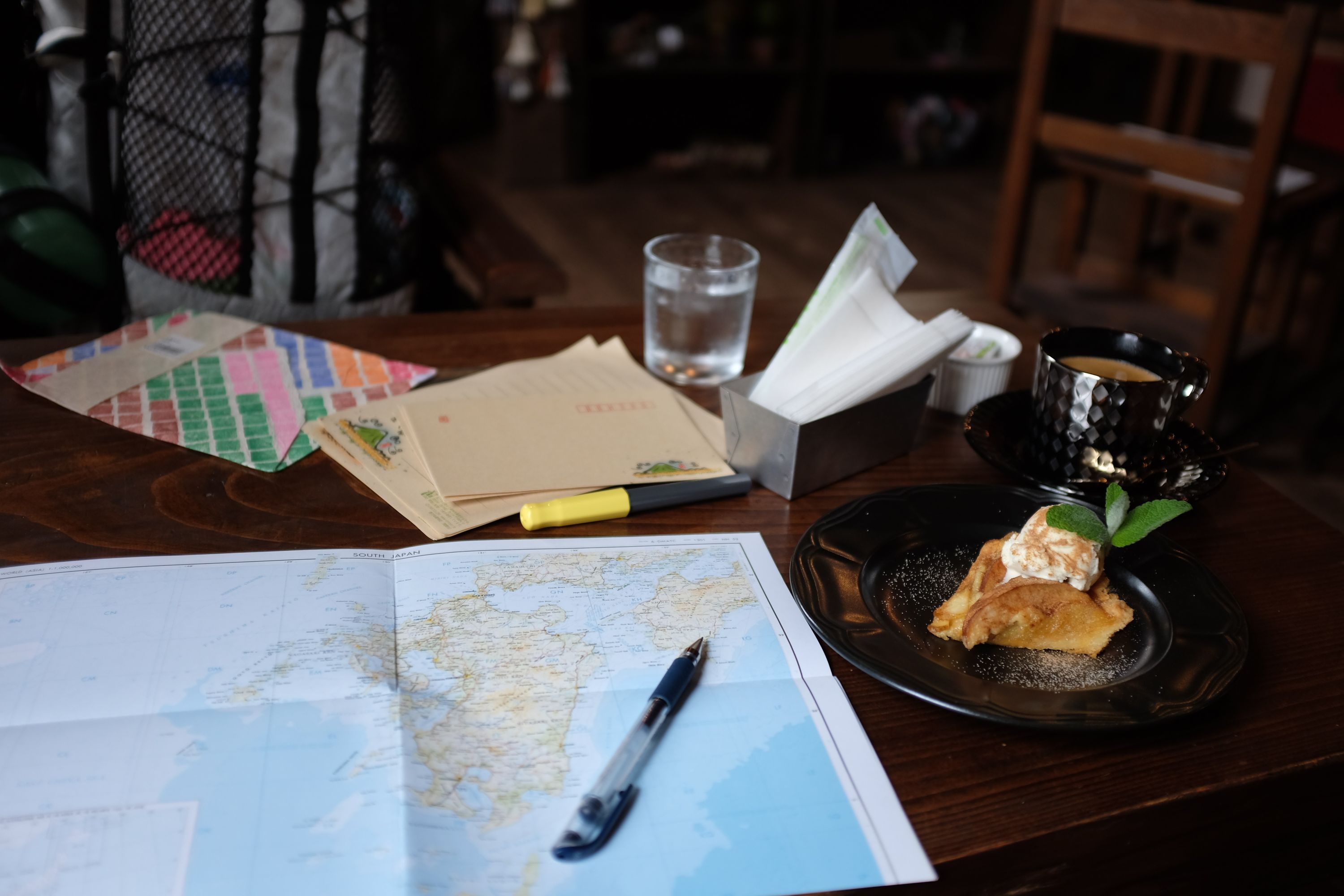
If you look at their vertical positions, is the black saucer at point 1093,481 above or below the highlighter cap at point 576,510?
above

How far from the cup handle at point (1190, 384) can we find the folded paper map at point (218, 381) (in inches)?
23.6

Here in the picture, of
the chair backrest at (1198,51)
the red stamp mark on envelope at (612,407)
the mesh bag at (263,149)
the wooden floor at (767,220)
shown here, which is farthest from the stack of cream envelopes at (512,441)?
the wooden floor at (767,220)

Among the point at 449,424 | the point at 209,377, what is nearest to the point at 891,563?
the point at 449,424

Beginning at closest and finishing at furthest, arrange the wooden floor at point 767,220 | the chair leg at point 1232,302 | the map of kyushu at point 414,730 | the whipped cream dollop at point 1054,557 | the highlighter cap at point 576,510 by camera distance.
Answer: the map of kyushu at point 414,730
the whipped cream dollop at point 1054,557
the highlighter cap at point 576,510
the chair leg at point 1232,302
the wooden floor at point 767,220

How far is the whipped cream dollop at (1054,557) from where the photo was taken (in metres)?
0.60

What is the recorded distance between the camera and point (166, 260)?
118cm

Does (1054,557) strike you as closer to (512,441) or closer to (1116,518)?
(1116,518)

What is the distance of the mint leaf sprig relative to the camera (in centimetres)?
60

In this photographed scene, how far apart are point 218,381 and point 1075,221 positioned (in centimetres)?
222

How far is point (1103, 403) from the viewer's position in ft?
2.37

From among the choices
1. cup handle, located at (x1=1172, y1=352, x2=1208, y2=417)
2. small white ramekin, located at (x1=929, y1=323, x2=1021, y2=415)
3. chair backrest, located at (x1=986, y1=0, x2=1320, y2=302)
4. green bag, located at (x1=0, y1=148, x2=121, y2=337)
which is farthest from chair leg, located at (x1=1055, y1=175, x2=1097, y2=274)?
green bag, located at (x1=0, y1=148, x2=121, y2=337)

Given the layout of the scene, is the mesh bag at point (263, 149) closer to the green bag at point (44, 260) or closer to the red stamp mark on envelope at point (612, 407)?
the green bag at point (44, 260)

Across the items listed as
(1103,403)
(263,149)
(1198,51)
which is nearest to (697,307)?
(1103,403)

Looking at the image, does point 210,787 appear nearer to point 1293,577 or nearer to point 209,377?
point 209,377
